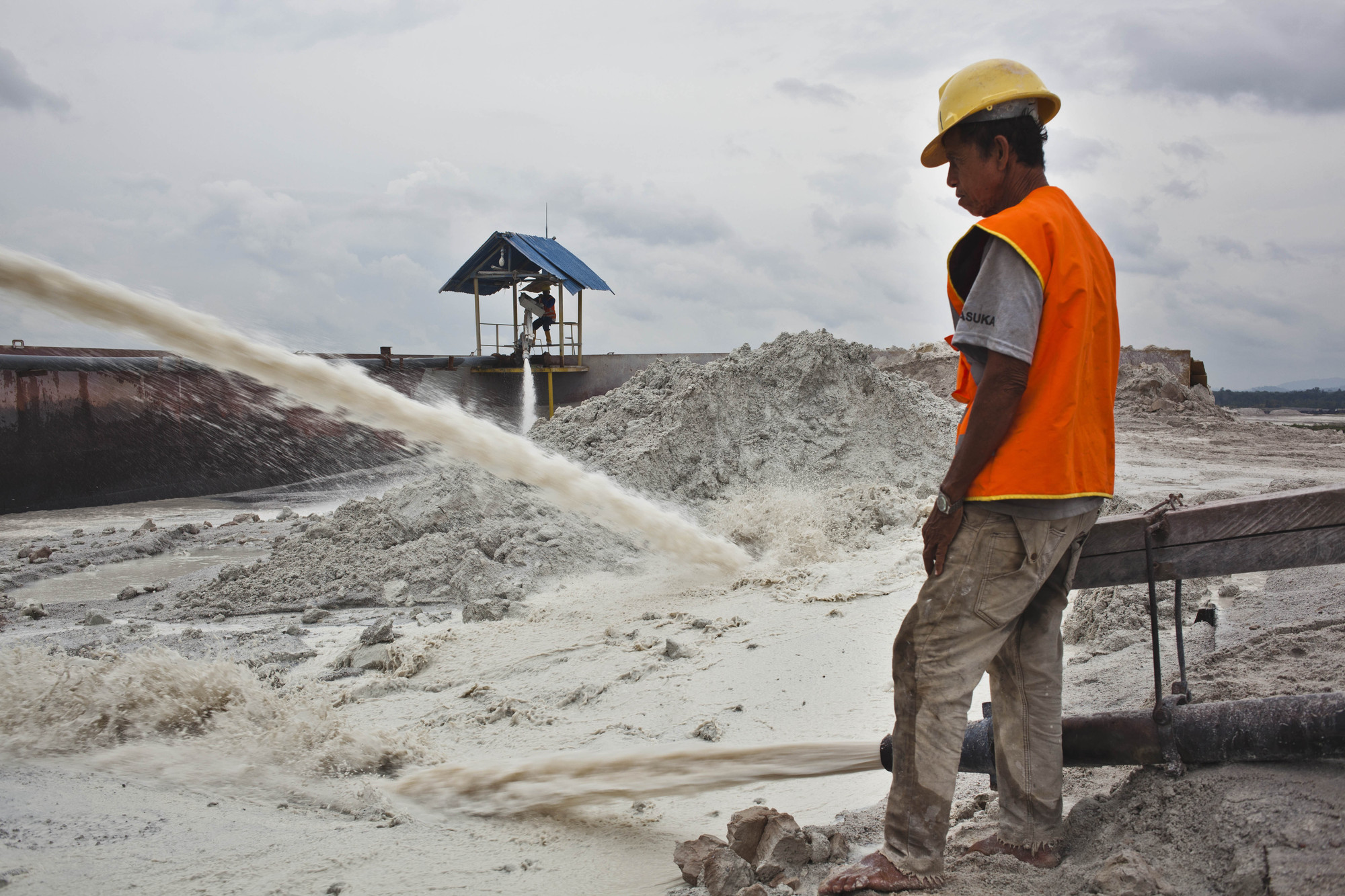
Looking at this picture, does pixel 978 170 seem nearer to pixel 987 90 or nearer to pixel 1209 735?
pixel 987 90

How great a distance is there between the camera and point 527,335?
2025 cm

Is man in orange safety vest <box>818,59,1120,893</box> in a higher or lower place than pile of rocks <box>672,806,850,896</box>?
higher

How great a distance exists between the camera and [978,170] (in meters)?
1.96

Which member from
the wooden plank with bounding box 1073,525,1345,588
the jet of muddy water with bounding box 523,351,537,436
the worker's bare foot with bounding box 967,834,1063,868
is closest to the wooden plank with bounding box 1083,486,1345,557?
the wooden plank with bounding box 1073,525,1345,588

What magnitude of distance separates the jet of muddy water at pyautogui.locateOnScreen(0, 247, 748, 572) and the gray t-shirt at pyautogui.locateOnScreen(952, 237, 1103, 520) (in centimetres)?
353


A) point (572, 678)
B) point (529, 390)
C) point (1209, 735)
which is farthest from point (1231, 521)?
point (529, 390)

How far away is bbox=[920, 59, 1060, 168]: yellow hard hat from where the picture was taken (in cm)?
185

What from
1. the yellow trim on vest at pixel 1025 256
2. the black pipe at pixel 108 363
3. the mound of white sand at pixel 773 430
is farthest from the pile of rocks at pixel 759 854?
the mound of white sand at pixel 773 430

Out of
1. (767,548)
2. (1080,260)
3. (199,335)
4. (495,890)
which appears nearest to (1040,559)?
(1080,260)

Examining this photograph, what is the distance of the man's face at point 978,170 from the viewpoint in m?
1.94

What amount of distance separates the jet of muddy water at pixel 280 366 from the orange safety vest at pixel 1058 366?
3.58 metres

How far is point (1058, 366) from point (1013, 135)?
0.58 meters

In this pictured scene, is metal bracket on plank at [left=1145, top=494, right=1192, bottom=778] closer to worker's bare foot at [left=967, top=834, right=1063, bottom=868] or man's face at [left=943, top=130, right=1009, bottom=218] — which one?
worker's bare foot at [left=967, top=834, right=1063, bottom=868]

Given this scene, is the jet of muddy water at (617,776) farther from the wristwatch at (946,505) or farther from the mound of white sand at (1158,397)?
the mound of white sand at (1158,397)
